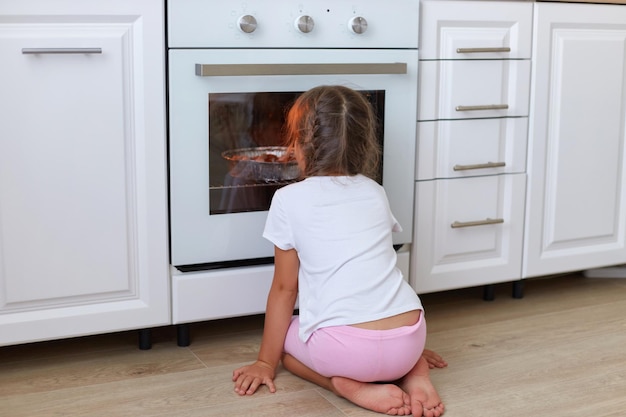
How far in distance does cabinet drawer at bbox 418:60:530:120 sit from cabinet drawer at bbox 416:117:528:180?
24mm

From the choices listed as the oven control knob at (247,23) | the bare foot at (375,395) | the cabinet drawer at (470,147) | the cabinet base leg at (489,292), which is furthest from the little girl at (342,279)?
the cabinet base leg at (489,292)

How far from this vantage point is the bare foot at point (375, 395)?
69.3 inches

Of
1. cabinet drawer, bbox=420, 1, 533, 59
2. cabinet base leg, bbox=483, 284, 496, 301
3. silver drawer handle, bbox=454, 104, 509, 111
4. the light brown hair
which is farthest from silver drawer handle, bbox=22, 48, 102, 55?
cabinet base leg, bbox=483, 284, 496, 301

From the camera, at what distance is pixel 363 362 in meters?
1.76

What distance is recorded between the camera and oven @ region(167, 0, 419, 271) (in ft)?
6.31

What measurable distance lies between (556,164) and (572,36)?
1.15 feet

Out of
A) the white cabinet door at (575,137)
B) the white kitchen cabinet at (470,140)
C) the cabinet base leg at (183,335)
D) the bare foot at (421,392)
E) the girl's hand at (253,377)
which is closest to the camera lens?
the bare foot at (421,392)

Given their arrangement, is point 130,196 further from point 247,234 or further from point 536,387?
point 536,387

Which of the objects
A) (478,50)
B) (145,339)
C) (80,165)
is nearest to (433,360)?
(145,339)

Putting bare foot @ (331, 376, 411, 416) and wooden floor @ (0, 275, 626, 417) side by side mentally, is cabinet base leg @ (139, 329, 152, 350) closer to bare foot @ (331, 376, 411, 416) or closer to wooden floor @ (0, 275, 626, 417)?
wooden floor @ (0, 275, 626, 417)

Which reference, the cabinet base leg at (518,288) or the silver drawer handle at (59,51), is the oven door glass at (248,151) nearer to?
the silver drawer handle at (59,51)

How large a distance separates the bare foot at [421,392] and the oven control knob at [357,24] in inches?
30.3

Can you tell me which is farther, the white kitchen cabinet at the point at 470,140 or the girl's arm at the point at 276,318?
the white kitchen cabinet at the point at 470,140

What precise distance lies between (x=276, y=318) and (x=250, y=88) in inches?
20.3
